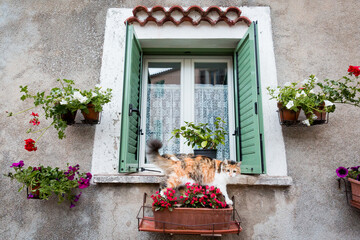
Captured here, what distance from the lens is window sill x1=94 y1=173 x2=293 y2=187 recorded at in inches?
111

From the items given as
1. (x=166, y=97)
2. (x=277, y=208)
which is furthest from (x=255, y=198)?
(x=166, y=97)

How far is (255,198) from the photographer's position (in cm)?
287

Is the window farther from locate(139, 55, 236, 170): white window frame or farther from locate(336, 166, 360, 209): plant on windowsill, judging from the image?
locate(336, 166, 360, 209): plant on windowsill

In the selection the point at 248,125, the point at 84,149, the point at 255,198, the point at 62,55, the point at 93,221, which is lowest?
the point at 93,221

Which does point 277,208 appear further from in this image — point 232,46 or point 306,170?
point 232,46

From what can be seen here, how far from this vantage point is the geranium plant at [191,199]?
2395 mm

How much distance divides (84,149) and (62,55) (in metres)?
1.24

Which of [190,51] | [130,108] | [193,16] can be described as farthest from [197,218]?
[193,16]

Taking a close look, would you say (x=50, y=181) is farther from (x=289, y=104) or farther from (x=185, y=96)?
(x=289, y=104)

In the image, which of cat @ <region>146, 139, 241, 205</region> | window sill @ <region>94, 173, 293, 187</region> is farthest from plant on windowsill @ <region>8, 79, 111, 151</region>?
cat @ <region>146, 139, 241, 205</region>

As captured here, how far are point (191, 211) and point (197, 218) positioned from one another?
8cm

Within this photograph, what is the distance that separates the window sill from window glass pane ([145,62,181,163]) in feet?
1.72

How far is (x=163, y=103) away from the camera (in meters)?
3.54

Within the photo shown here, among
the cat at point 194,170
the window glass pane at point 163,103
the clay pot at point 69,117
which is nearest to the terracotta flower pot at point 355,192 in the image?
the cat at point 194,170
